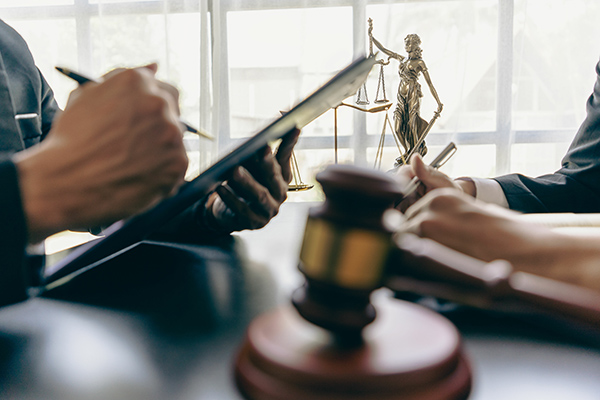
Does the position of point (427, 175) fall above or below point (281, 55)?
below

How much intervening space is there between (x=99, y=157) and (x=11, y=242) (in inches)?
4.0

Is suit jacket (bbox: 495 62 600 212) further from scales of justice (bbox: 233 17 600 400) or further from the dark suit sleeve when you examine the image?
the dark suit sleeve

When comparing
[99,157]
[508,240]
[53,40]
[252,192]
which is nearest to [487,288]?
[508,240]

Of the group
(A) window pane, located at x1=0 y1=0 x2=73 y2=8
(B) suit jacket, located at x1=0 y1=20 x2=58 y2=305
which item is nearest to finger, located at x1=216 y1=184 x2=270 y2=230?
(B) suit jacket, located at x1=0 y1=20 x2=58 y2=305

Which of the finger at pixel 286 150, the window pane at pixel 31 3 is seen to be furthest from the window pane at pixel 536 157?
the window pane at pixel 31 3

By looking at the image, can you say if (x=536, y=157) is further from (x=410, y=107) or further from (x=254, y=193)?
(x=254, y=193)

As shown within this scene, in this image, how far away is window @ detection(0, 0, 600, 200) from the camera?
2.94 meters

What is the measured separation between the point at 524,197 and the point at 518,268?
2.19 ft

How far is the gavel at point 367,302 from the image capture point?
25 centimetres

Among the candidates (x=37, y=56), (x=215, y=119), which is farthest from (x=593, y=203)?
(x=37, y=56)

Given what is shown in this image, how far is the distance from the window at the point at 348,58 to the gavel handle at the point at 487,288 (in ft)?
9.09

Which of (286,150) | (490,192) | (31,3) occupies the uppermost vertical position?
(31,3)

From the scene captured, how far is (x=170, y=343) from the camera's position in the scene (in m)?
0.34

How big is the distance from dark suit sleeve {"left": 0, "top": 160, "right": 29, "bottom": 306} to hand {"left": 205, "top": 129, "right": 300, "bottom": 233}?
13.5 inches
